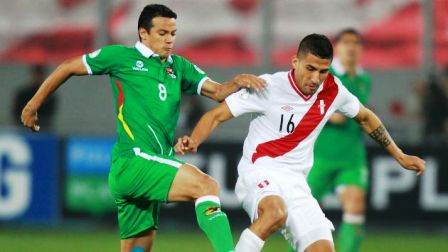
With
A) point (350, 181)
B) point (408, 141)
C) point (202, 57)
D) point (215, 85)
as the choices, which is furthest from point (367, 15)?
point (215, 85)

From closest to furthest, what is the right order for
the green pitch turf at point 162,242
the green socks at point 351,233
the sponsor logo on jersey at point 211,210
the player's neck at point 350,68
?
1. the sponsor logo on jersey at point 211,210
2. the green socks at point 351,233
3. the player's neck at point 350,68
4. the green pitch turf at point 162,242

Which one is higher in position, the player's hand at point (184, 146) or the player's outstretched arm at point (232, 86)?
the player's outstretched arm at point (232, 86)

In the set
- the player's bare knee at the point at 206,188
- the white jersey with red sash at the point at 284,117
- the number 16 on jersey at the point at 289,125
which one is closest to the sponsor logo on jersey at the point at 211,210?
the player's bare knee at the point at 206,188

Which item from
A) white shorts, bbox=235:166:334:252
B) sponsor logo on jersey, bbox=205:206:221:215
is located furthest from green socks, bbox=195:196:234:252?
white shorts, bbox=235:166:334:252

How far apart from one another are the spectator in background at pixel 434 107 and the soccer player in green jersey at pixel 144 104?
7.12m

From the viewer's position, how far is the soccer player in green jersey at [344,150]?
10453 mm

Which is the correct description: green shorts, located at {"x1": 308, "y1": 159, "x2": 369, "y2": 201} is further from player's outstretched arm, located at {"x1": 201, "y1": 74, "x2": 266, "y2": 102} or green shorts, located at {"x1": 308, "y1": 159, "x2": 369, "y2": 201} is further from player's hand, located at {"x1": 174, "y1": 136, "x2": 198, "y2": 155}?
player's hand, located at {"x1": 174, "y1": 136, "x2": 198, "y2": 155}

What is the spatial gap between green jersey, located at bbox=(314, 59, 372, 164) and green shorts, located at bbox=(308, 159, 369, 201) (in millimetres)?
40

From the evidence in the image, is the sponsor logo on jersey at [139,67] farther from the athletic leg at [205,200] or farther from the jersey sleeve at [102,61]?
the athletic leg at [205,200]

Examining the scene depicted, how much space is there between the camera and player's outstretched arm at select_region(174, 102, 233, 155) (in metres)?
7.49

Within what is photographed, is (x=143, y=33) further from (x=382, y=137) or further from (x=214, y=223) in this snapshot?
(x=382, y=137)

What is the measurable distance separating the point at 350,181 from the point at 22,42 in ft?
28.5

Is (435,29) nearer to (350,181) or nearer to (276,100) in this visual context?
(350,181)

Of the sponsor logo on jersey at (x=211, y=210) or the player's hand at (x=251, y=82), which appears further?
the player's hand at (x=251, y=82)
